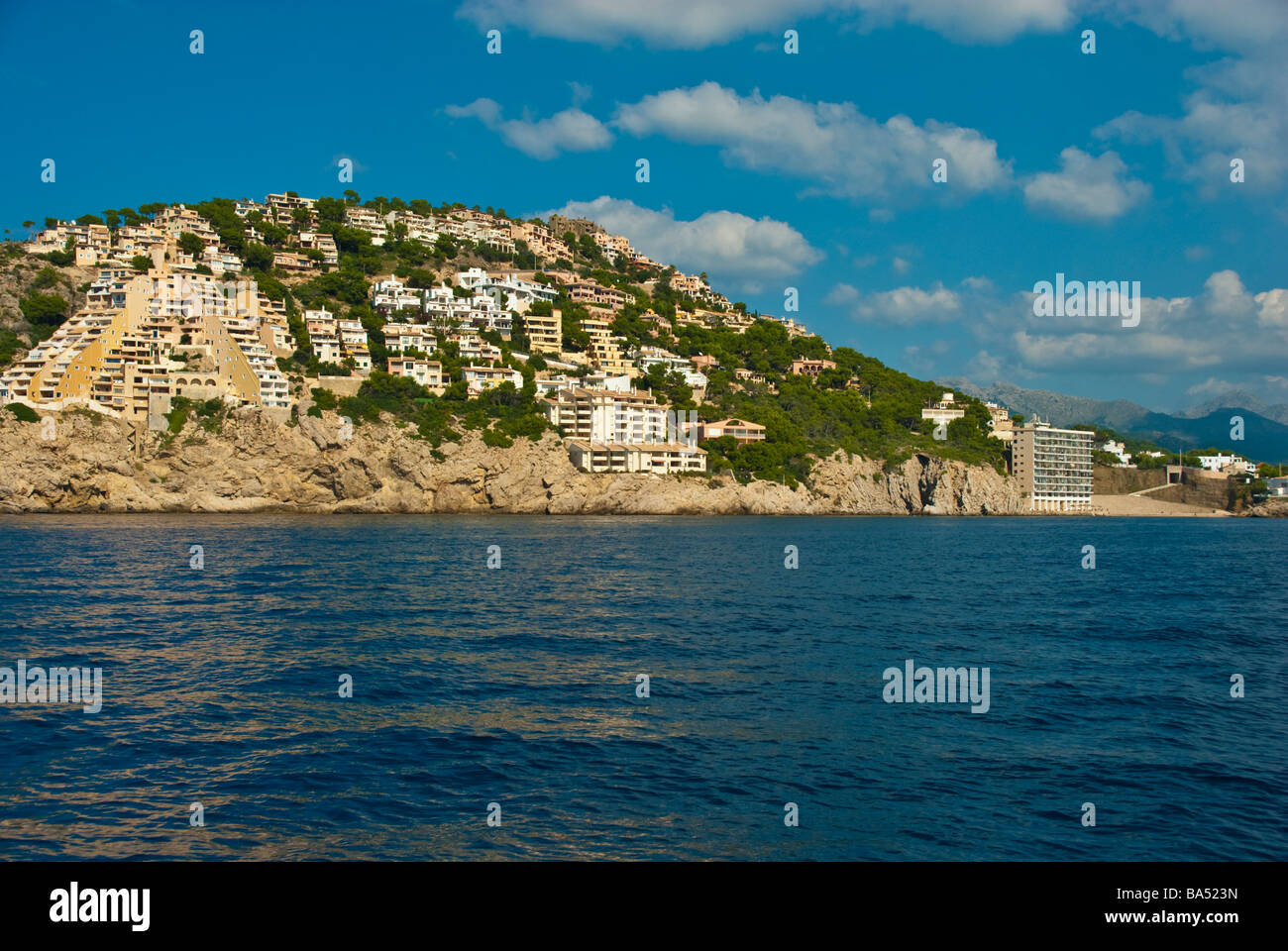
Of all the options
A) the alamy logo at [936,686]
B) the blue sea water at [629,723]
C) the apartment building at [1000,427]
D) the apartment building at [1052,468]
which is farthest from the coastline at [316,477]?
the alamy logo at [936,686]

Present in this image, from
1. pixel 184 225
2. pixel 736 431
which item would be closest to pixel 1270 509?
pixel 736 431

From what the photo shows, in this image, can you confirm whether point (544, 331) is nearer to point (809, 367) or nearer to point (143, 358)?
point (809, 367)

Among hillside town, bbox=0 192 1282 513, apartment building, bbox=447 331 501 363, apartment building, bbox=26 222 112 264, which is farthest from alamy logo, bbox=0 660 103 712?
apartment building, bbox=26 222 112 264

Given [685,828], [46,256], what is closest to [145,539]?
[685,828]

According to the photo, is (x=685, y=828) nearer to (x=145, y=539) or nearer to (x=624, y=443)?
(x=145, y=539)

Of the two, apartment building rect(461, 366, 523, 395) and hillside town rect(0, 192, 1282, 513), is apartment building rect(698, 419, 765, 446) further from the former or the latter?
apartment building rect(461, 366, 523, 395)

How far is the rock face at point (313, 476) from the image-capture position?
73750 millimetres

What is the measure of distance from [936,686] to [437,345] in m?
100

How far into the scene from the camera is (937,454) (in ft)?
369

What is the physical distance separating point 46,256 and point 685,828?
130 m

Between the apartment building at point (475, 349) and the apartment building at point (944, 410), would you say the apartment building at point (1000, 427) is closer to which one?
the apartment building at point (944, 410)

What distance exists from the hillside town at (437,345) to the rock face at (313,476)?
11.9 ft

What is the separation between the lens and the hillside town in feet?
283
